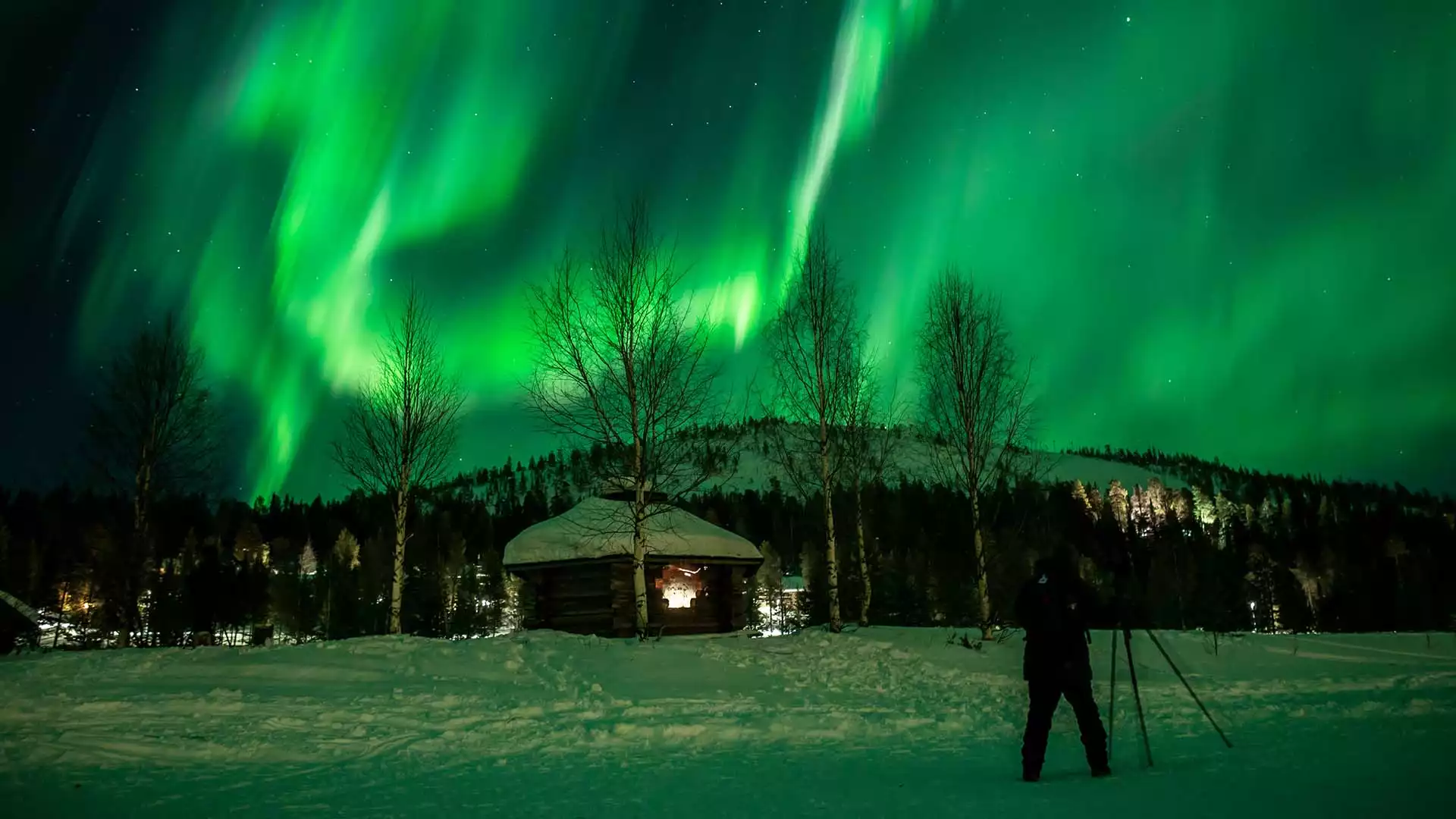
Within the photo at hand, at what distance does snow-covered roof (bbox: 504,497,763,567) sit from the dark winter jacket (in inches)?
656

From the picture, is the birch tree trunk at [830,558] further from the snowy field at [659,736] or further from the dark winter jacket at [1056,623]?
the dark winter jacket at [1056,623]

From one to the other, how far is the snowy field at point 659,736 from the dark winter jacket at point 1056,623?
2.92ft

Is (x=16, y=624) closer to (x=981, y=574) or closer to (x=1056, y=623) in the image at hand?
(x=981, y=574)

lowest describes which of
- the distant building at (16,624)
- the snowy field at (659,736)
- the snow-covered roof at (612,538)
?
the snowy field at (659,736)

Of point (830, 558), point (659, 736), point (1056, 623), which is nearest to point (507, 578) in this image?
point (830, 558)

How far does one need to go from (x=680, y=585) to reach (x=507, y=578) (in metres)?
63.9

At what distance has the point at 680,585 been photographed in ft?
84.6

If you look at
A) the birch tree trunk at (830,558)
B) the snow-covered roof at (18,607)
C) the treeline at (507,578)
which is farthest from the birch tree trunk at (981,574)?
the snow-covered roof at (18,607)

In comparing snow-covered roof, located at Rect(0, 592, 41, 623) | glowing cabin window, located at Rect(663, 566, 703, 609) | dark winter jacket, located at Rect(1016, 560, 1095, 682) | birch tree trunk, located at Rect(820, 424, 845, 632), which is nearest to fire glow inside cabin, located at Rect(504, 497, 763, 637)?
glowing cabin window, located at Rect(663, 566, 703, 609)

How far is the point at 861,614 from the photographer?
25797 millimetres

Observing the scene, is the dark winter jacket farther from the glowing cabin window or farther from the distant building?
the distant building

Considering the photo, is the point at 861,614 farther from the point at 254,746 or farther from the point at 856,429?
the point at 254,746

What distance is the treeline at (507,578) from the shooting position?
45812 mm

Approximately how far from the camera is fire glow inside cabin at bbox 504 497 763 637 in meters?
24.7
